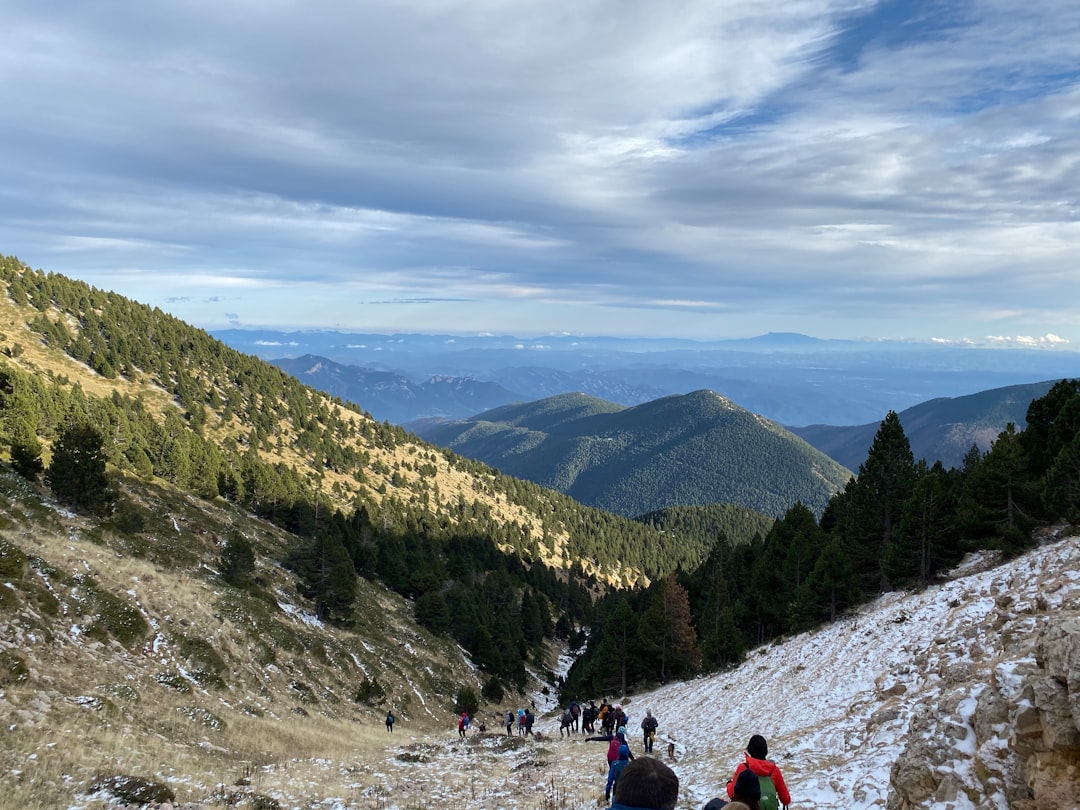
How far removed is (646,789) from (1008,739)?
7.12 meters

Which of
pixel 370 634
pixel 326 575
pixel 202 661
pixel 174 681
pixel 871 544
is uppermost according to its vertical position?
pixel 871 544

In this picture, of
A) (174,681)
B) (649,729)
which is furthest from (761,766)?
(174,681)

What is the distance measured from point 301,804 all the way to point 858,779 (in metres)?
13.4

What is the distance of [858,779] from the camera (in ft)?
41.4

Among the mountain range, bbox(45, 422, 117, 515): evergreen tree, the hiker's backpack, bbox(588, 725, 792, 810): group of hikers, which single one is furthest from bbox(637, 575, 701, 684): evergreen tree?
the hiker's backpack

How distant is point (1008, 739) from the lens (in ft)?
26.8

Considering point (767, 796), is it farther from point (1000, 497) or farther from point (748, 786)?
point (1000, 497)

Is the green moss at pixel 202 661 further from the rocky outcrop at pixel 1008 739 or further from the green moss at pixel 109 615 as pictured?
the rocky outcrop at pixel 1008 739

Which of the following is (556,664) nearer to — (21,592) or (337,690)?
(337,690)

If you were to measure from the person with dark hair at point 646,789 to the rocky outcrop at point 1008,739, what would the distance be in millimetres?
6215

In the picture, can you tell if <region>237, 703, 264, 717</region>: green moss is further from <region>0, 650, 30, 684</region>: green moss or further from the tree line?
the tree line

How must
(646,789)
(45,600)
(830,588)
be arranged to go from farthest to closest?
(830,588), (45,600), (646,789)

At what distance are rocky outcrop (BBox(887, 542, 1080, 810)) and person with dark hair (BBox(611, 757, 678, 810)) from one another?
6.21 m

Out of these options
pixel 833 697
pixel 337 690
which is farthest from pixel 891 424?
pixel 337 690
